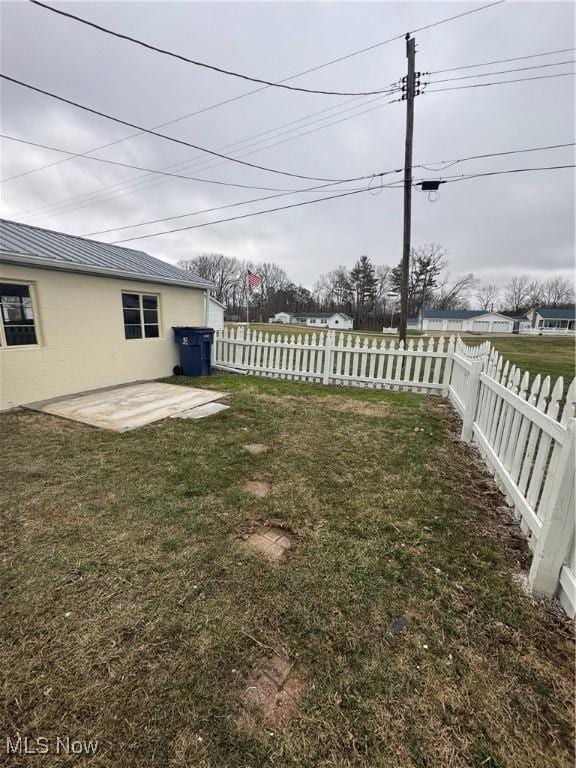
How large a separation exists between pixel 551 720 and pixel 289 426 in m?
3.57

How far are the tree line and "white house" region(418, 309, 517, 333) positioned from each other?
257cm

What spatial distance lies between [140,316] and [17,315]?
2362mm

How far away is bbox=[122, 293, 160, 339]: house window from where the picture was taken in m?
7.05

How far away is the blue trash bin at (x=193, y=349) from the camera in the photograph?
7.87 metres

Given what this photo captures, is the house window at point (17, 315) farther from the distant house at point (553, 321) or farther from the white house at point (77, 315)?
the distant house at point (553, 321)

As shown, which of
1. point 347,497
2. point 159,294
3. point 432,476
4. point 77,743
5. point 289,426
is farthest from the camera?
point 159,294

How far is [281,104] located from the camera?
9234mm

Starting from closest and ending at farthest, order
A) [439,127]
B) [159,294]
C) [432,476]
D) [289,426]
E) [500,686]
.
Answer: [500,686] → [432,476] → [289,426] → [159,294] → [439,127]

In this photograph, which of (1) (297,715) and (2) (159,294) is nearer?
(1) (297,715)

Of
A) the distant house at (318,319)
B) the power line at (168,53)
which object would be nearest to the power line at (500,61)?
the power line at (168,53)

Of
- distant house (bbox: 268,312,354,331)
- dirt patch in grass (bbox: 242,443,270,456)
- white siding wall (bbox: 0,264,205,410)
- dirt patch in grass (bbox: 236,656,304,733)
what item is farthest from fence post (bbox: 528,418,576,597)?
distant house (bbox: 268,312,354,331)

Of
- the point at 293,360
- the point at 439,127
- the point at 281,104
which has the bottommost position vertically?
the point at 293,360

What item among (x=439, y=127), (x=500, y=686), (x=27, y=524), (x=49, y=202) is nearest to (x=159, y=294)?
(x=27, y=524)

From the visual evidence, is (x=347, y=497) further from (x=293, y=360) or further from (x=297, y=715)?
(x=293, y=360)
